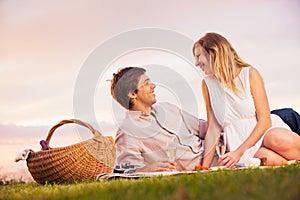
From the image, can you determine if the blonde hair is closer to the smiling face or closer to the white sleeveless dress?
the white sleeveless dress

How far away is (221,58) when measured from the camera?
431 centimetres

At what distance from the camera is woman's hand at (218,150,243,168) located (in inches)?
155

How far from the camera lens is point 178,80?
4.38 metres

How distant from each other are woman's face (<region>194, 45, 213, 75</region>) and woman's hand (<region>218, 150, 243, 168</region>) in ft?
2.75

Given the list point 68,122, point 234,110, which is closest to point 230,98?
point 234,110

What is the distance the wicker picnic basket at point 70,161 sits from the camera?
390cm

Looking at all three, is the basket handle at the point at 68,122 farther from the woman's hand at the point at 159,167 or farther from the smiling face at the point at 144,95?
the woman's hand at the point at 159,167

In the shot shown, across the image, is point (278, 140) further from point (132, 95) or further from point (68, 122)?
point (68, 122)

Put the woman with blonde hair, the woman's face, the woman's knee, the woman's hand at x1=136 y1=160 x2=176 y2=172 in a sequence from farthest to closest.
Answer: the woman's face, the woman with blonde hair, the woman's knee, the woman's hand at x1=136 y1=160 x2=176 y2=172

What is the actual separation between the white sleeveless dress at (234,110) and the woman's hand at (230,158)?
0.66 feet

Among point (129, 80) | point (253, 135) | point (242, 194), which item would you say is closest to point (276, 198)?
point (242, 194)

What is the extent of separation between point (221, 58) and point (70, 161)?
5.47 feet

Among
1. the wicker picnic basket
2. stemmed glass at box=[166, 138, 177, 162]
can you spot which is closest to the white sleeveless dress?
stemmed glass at box=[166, 138, 177, 162]

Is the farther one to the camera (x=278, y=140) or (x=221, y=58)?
(x=221, y=58)
